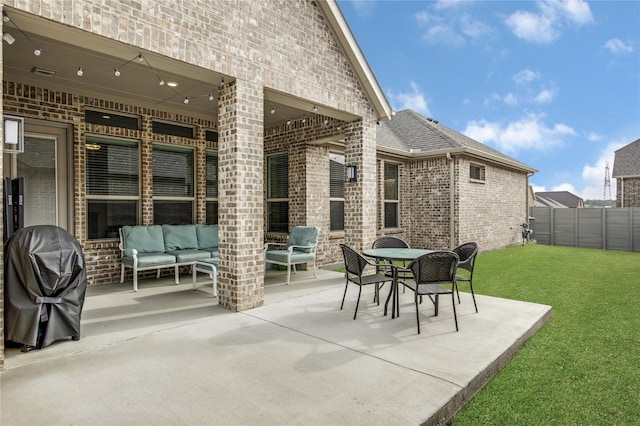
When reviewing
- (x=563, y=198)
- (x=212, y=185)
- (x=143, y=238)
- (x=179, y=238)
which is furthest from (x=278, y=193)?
(x=563, y=198)

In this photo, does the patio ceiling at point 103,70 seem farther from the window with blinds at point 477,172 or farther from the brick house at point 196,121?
the window with blinds at point 477,172

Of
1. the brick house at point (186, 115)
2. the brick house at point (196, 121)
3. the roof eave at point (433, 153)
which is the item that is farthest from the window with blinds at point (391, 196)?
the brick house at point (186, 115)

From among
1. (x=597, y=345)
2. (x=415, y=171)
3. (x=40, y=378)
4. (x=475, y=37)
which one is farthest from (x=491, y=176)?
(x=475, y=37)

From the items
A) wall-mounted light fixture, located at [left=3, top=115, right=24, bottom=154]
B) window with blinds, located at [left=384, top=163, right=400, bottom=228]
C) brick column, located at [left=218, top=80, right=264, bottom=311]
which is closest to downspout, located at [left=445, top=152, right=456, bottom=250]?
window with blinds, located at [left=384, top=163, right=400, bottom=228]

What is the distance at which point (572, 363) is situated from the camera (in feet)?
11.3

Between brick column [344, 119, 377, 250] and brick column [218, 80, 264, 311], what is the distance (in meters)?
2.54

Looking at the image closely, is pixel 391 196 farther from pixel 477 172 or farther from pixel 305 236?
pixel 305 236

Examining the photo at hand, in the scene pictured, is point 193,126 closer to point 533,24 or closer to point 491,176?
point 491,176

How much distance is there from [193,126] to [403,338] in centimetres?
640

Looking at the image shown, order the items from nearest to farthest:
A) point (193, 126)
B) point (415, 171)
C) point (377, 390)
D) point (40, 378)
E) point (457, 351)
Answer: point (377, 390), point (40, 378), point (457, 351), point (193, 126), point (415, 171)

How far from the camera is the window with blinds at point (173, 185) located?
7.42 m

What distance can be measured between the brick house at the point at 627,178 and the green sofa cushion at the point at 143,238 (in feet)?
66.4

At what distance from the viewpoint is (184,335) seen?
397 centimetres

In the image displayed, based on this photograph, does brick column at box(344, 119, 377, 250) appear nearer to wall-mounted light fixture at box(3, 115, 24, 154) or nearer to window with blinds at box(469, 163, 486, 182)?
wall-mounted light fixture at box(3, 115, 24, 154)
